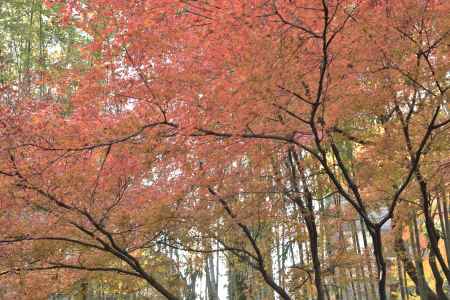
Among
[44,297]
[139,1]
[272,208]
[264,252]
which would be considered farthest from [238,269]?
[139,1]

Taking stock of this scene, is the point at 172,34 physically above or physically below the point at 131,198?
above

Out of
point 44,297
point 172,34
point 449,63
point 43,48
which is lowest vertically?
point 44,297

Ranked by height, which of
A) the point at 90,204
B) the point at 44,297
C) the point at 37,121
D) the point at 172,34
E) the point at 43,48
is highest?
the point at 43,48

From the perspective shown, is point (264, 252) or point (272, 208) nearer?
point (272, 208)

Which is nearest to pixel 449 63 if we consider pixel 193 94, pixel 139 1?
pixel 193 94

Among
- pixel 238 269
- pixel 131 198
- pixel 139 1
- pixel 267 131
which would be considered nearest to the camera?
pixel 139 1

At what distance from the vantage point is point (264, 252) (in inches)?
333

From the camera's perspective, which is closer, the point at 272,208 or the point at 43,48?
the point at 272,208

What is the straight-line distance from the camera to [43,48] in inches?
393

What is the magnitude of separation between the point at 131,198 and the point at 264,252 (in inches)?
149

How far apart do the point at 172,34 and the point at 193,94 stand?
0.52m

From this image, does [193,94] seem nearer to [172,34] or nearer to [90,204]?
[172,34]

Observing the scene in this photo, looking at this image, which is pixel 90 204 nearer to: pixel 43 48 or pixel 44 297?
pixel 44 297

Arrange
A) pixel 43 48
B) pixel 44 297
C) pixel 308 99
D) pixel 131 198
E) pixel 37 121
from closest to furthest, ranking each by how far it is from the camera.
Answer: pixel 37 121 → pixel 308 99 → pixel 131 198 → pixel 44 297 → pixel 43 48
